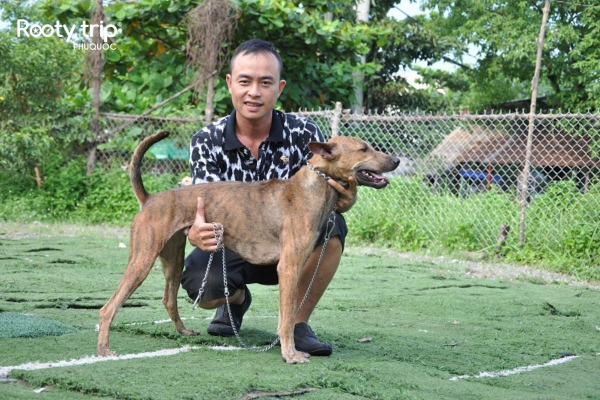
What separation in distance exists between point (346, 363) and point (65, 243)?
6082 mm

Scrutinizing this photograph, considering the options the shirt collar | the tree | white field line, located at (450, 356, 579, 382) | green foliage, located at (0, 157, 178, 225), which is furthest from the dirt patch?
the tree

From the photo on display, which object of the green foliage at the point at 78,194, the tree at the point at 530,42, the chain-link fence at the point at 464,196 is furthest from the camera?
the tree at the point at 530,42

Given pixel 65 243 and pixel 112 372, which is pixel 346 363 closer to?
pixel 112 372

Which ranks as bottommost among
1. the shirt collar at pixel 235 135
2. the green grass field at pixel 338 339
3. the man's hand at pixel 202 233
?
the green grass field at pixel 338 339

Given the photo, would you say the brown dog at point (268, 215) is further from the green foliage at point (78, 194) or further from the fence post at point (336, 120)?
the green foliage at point (78, 194)

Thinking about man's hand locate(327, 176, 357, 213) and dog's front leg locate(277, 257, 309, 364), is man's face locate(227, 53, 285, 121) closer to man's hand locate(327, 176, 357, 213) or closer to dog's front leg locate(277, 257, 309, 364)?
man's hand locate(327, 176, 357, 213)

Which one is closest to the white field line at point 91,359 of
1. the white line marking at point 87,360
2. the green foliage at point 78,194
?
the white line marking at point 87,360

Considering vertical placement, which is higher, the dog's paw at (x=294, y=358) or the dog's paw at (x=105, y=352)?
the dog's paw at (x=105, y=352)

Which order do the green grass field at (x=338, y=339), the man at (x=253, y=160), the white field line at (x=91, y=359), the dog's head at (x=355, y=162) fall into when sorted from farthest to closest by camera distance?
the man at (x=253, y=160), the dog's head at (x=355, y=162), the white field line at (x=91, y=359), the green grass field at (x=338, y=339)

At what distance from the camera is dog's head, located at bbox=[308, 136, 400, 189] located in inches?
160

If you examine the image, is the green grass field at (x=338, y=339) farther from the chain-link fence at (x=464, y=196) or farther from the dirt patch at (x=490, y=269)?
the chain-link fence at (x=464, y=196)

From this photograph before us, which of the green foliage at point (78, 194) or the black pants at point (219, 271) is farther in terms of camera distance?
the green foliage at point (78, 194)

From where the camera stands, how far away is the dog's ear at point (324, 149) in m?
4.00

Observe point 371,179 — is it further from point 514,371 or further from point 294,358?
point 514,371
